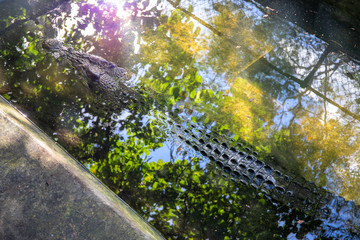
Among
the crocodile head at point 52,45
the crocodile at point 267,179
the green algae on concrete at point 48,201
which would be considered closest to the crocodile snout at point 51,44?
the crocodile head at point 52,45

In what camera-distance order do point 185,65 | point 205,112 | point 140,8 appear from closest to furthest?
point 205,112 → point 185,65 → point 140,8

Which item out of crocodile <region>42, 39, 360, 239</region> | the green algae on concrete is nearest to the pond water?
crocodile <region>42, 39, 360, 239</region>

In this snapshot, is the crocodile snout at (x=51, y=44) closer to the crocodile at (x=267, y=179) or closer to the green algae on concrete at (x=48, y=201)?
the crocodile at (x=267, y=179)

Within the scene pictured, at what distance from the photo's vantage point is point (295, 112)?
3.57 m

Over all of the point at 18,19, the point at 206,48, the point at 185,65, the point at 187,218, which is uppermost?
the point at 206,48

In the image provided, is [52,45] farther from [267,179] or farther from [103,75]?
[267,179]

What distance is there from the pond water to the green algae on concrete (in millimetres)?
639

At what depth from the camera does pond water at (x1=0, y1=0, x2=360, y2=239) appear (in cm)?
278

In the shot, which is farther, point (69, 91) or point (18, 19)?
point (18, 19)

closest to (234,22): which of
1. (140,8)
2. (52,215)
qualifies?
(140,8)

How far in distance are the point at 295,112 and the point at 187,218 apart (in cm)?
196

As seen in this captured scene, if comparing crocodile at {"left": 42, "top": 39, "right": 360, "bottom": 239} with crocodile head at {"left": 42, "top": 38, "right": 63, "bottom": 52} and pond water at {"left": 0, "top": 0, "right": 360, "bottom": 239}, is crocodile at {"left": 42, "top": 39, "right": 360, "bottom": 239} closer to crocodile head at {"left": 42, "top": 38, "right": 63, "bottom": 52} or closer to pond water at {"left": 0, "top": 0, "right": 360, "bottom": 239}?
pond water at {"left": 0, "top": 0, "right": 360, "bottom": 239}

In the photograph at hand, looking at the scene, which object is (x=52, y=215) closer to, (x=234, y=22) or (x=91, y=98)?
(x=91, y=98)

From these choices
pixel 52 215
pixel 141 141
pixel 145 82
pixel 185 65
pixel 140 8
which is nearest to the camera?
pixel 52 215
